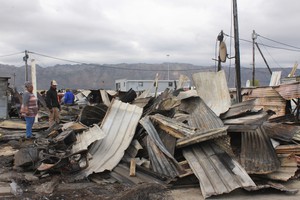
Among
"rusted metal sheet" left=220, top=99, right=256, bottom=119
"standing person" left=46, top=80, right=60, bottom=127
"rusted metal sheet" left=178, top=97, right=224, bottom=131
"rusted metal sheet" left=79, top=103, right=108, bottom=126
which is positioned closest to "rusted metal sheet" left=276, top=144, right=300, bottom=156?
"rusted metal sheet" left=220, top=99, right=256, bottom=119

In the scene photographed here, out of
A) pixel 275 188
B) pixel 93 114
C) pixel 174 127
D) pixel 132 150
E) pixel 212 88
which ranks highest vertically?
pixel 212 88

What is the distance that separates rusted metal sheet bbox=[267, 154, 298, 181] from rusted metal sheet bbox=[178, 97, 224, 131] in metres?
1.32

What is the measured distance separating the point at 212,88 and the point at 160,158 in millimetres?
2898

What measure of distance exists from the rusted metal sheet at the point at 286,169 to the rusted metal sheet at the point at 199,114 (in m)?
1.32

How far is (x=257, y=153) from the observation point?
6.52 m

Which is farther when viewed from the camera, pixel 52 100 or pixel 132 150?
pixel 52 100

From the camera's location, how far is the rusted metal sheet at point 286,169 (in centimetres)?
613

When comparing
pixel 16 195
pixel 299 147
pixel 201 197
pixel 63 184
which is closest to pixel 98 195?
pixel 63 184

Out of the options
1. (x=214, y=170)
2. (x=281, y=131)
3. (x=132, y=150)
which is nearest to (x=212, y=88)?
(x=281, y=131)

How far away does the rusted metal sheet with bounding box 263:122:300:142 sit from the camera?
25.1 ft

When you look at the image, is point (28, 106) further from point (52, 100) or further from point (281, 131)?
point (281, 131)

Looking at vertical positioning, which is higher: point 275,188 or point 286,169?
point 286,169

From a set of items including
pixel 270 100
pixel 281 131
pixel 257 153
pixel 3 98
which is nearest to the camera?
pixel 257 153

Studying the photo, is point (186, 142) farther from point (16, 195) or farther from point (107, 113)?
point (16, 195)
